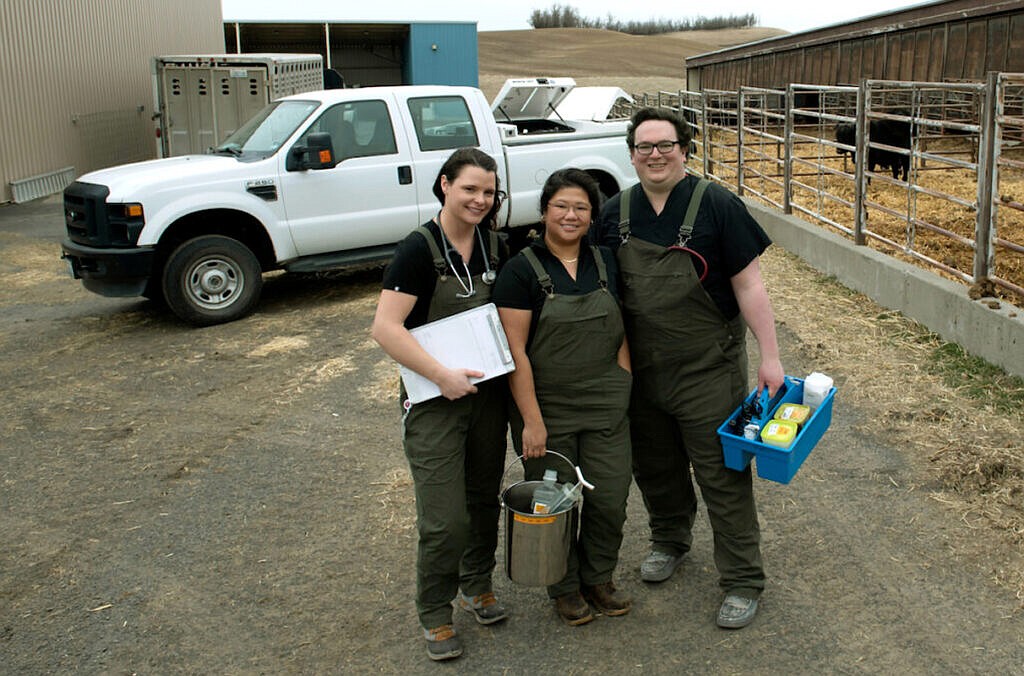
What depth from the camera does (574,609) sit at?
3746mm

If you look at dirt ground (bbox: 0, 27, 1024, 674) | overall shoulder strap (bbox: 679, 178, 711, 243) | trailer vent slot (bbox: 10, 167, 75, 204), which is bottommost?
dirt ground (bbox: 0, 27, 1024, 674)

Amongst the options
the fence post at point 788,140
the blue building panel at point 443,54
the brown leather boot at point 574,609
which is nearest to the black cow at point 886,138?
the fence post at point 788,140

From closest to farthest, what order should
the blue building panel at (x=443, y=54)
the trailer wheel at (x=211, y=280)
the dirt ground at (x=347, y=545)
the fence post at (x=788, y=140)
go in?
the dirt ground at (x=347, y=545) < the trailer wheel at (x=211, y=280) < the fence post at (x=788, y=140) < the blue building panel at (x=443, y=54)

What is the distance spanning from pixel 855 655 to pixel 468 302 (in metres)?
1.80

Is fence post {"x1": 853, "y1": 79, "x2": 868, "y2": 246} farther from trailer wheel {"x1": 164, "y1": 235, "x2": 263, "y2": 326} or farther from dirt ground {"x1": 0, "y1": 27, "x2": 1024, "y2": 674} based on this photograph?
trailer wheel {"x1": 164, "y1": 235, "x2": 263, "y2": 326}

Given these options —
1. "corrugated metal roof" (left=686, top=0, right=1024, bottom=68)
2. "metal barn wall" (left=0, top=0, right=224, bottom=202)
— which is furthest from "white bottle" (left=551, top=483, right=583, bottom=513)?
"corrugated metal roof" (left=686, top=0, right=1024, bottom=68)

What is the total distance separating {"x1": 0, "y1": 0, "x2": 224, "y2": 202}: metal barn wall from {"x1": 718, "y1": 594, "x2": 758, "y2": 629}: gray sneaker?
16382mm

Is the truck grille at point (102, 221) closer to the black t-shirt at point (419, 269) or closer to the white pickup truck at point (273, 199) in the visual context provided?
the white pickup truck at point (273, 199)

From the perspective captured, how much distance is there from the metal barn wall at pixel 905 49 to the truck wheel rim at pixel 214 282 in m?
14.6

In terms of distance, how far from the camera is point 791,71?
28938 millimetres

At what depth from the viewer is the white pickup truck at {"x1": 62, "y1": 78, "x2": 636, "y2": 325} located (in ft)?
27.1

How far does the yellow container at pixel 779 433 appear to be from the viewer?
11.2ft

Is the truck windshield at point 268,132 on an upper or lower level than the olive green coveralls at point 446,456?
upper

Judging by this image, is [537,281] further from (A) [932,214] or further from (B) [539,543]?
(A) [932,214]
